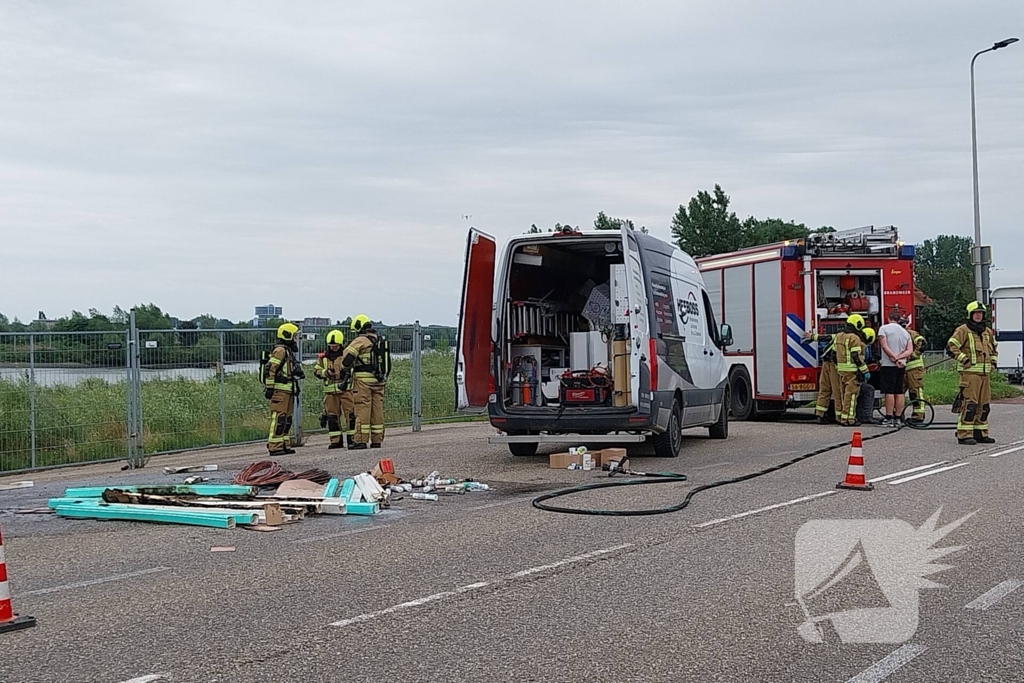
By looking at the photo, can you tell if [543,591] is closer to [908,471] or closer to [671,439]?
[908,471]

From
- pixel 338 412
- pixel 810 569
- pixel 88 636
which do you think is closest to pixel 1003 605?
pixel 810 569

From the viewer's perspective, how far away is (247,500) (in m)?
10.3

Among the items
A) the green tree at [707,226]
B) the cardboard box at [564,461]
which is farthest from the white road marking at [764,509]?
the green tree at [707,226]

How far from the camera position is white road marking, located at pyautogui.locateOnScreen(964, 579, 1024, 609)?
6.43m

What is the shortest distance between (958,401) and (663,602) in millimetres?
11208

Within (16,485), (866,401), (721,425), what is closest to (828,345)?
(866,401)

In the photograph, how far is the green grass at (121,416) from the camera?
46.6 feet

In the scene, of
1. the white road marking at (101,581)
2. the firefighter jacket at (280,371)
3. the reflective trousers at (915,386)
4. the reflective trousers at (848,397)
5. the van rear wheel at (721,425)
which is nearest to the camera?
the white road marking at (101,581)

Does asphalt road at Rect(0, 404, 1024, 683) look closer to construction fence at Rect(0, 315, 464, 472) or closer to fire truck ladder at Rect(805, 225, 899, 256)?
construction fence at Rect(0, 315, 464, 472)

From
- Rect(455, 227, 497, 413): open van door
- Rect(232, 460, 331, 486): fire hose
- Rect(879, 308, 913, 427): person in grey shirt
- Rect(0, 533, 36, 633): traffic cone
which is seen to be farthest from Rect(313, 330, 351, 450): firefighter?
Rect(0, 533, 36, 633): traffic cone

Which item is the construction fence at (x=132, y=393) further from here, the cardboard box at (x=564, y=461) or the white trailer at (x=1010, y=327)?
the white trailer at (x=1010, y=327)

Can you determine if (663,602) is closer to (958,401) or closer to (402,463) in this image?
(402,463)

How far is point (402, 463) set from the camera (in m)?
14.0

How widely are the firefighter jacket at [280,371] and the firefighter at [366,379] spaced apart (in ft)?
2.71
